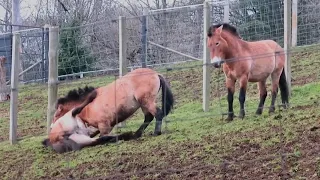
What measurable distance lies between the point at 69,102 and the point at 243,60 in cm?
219

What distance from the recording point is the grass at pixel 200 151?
594 centimetres

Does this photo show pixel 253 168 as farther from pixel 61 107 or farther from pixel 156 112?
pixel 61 107

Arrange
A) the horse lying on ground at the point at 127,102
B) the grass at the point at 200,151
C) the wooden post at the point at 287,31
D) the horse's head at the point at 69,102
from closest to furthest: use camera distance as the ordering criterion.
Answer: the grass at the point at 200,151, the horse lying on ground at the point at 127,102, the horse's head at the point at 69,102, the wooden post at the point at 287,31

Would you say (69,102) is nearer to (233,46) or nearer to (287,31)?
(233,46)

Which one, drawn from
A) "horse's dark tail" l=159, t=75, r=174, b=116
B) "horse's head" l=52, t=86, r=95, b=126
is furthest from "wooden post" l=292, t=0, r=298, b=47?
"horse's head" l=52, t=86, r=95, b=126

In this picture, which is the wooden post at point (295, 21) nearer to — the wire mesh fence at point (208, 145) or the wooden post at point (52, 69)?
the wire mesh fence at point (208, 145)

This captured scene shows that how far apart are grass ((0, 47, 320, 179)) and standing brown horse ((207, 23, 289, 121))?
11.6 inches

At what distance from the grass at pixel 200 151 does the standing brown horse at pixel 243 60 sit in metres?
0.29

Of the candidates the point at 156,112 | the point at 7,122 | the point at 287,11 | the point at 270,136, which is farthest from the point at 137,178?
the point at 7,122

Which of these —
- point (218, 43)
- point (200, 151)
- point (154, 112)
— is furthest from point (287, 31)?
point (200, 151)

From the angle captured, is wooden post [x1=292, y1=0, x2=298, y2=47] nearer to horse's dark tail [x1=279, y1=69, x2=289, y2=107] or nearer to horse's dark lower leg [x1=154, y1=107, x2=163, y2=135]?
horse's dark tail [x1=279, y1=69, x2=289, y2=107]

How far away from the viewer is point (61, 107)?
864 cm

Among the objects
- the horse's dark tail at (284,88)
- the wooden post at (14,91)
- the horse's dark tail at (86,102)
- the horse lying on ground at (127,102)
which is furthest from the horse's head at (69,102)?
the horse's dark tail at (284,88)

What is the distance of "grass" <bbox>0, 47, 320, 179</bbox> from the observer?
5.94m
